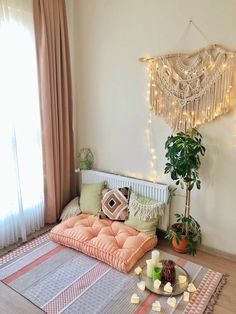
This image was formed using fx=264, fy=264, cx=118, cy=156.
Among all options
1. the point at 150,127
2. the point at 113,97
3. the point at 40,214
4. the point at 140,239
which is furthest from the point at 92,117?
the point at 140,239

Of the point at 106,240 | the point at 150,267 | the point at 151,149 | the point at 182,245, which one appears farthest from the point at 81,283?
the point at 151,149

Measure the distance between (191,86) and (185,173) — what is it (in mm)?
830

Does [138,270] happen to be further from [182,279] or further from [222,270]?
[222,270]

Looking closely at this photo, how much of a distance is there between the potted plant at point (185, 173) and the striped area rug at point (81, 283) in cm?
19

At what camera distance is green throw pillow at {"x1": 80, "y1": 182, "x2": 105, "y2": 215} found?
316 centimetres

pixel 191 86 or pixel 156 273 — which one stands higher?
pixel 191 86

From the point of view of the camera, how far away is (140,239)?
2.60 metres

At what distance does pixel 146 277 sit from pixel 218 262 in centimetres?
78

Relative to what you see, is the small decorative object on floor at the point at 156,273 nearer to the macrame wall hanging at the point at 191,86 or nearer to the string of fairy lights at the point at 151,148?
the string of fairy lights at the point at 151,148

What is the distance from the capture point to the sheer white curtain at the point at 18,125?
102 inches

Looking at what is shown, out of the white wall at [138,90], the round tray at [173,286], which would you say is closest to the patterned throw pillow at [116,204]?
the white wall at [138,90]

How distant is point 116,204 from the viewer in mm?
3029

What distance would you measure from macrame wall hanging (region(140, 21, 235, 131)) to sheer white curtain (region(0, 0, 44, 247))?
1247 millimetres

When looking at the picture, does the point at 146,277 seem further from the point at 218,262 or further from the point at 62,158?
the point at 62,158
